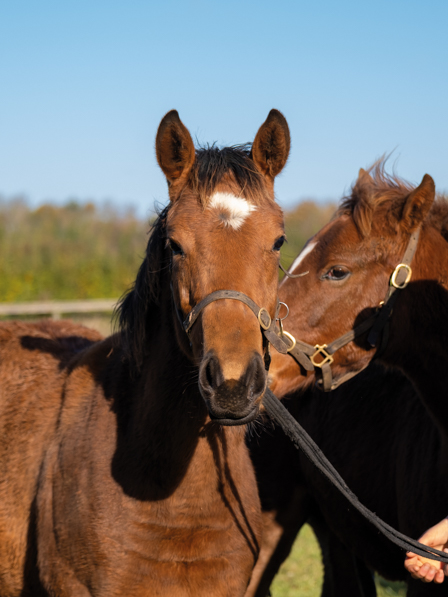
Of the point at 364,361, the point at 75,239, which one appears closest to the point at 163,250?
the point at 364,361

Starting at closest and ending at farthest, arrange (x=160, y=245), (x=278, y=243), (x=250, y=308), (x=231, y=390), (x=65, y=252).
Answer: (x=231, y=390)
(x=250, y=308)
(x=278, y=243)
(x=160, y=245)
(x=65, y=252)

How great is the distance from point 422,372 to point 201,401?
1136 millimetres

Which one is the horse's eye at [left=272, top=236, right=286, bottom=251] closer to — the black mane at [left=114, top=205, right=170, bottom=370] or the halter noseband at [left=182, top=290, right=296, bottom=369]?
the halter noseband at [left=182, top=290, right=296, bottom=369]

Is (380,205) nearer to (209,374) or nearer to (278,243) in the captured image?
(278,243)

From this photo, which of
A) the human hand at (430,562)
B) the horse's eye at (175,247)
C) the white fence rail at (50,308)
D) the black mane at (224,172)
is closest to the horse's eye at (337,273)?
the black mane at (224,172)

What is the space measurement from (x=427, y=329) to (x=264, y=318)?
1078 millimetres

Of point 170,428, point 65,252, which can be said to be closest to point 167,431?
point 170,428

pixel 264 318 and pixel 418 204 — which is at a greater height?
pixel 418 204

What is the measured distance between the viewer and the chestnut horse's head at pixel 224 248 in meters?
2.07

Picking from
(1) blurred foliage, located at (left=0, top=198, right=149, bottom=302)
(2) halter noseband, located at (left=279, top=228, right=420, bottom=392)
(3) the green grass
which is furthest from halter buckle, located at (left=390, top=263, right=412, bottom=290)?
(1) blurred foliage, located at (left=0, top=198, right=149, bottom=302)

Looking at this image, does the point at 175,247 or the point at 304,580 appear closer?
the point at 175,247

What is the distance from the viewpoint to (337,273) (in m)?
3.05

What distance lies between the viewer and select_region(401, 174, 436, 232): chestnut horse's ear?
288 cm

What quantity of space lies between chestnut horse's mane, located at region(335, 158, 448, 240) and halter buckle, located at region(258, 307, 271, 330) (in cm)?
99
